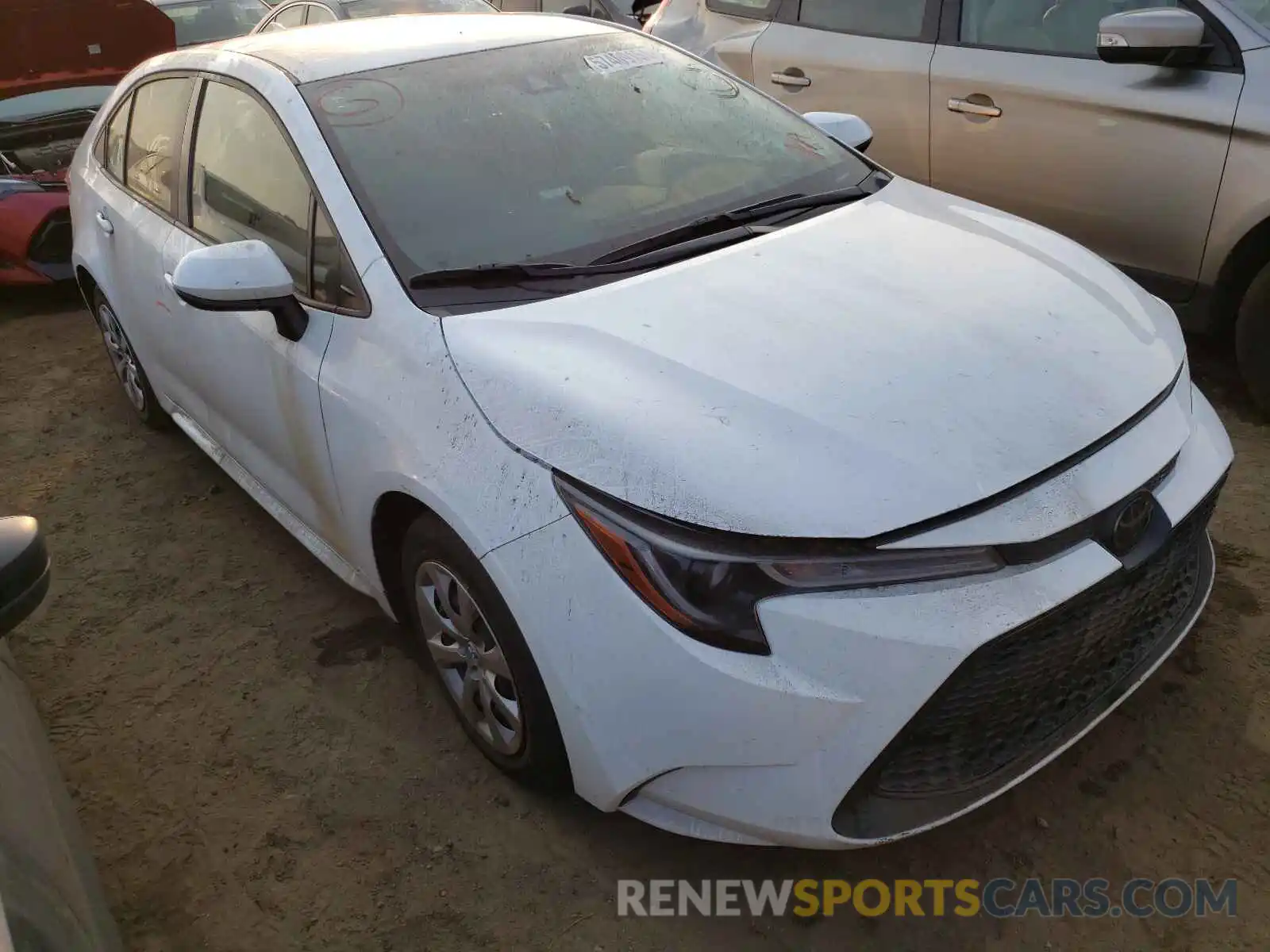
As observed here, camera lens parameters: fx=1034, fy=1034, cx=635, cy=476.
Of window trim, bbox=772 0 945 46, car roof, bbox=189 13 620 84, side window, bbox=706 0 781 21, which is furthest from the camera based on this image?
side window, bbox=706 0 781 21

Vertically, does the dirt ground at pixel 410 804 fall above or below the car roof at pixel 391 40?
below

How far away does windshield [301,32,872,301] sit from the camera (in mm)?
2443

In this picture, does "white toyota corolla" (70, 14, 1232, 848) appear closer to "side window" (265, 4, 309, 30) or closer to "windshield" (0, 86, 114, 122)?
"windshield" (0, 86, 114, 122)

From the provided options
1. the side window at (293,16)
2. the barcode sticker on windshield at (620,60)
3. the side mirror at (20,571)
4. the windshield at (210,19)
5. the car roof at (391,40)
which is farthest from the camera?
the side window at (293,16)

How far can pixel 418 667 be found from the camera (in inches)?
112

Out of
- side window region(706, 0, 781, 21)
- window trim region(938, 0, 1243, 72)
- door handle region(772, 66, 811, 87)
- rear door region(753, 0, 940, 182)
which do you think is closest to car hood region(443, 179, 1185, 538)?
window trim region(938, 0, 1243, 72)

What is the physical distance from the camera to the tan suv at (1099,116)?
3342 millimetres

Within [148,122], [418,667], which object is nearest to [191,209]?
[148,122]

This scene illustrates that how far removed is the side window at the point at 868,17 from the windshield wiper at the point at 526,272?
246 centimetres

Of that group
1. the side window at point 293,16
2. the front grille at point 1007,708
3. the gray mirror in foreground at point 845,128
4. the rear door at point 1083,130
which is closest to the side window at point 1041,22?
the rear door at point 1083,130

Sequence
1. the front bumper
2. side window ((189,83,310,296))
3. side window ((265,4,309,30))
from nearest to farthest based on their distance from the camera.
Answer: the front bumper, side window ((189,83,310,296)), side window ((265,4,309,30))

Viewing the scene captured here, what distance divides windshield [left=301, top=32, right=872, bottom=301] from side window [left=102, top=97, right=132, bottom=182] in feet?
4.77

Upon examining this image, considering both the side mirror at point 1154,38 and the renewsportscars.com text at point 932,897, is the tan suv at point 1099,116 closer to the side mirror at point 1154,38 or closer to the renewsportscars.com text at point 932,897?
the side mirror at point 1154,38

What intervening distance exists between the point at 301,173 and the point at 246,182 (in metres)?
0.37
